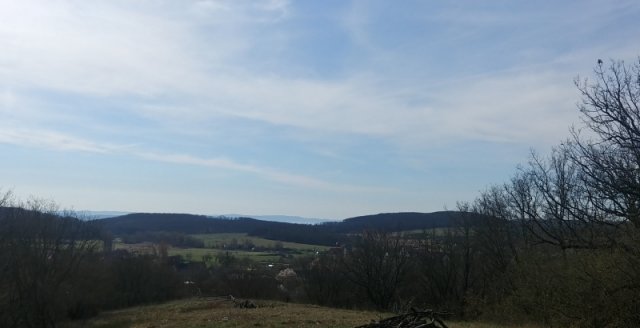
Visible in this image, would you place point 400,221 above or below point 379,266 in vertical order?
above

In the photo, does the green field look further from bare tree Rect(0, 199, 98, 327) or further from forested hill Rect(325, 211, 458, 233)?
bare tree Rect(0, 199, 98, 327)

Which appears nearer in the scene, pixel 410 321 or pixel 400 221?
pixel 410 321

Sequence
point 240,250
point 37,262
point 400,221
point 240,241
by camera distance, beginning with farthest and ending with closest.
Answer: point 240,241 < point 240,250 < point 400,221 < point 37,262

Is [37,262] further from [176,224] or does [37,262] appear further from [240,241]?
[176,224]

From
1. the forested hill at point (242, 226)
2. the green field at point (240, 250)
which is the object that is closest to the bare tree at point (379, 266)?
the green field at point (240, 250)

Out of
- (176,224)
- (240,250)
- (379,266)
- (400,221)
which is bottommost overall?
(379,266)

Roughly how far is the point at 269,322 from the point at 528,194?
24138 mm

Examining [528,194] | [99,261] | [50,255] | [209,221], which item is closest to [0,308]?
[50,255]

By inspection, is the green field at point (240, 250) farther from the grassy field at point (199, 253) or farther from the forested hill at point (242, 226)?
the forested hill at point (242, 226)

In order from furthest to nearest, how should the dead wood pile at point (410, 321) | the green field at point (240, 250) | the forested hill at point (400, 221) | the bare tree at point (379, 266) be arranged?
the green field at point (240, 250) < the forested hill at point (400, 221) < the bare tree at point (379, 266) < the dead wood pile at point (410, 321)

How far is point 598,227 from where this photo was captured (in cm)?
2033

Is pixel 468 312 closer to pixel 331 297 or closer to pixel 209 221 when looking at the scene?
pixel 331 297

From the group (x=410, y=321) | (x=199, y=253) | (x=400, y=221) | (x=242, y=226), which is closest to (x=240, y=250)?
(x=199, y=253)

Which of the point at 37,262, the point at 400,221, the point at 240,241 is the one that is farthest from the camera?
the point at 240,241
